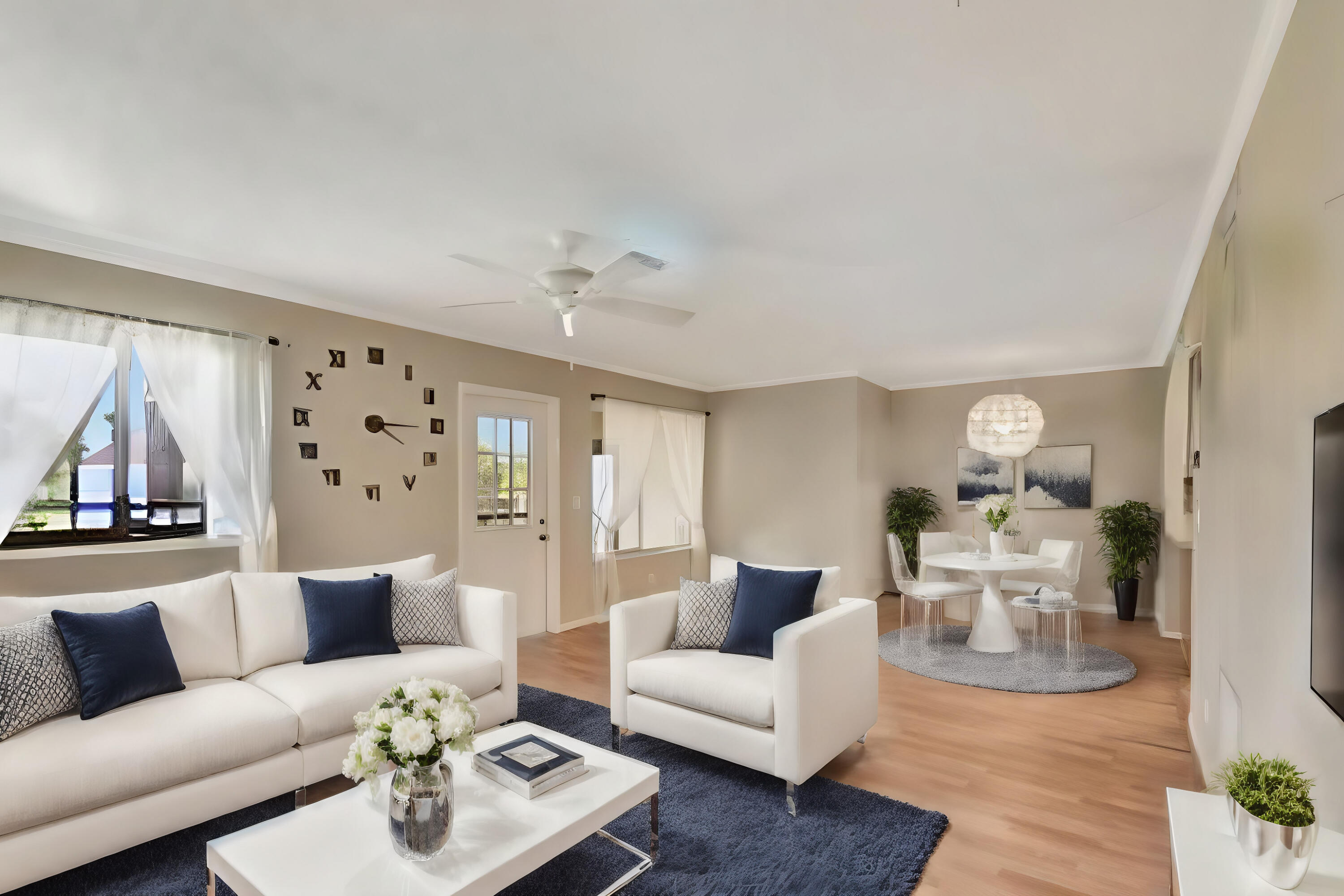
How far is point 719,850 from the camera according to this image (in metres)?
2.41

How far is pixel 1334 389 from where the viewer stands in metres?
1.28

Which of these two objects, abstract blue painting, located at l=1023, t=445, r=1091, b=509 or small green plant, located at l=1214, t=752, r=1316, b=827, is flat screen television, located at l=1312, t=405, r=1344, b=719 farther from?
abstract blue painting, located at l=1023, t=445, r=1091, b=509

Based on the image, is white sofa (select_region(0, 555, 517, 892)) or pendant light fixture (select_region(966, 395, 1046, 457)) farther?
pendant light fixture (select_region(966, 395, 1046, 457))

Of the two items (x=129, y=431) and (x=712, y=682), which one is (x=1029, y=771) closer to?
(x=712, y=682)

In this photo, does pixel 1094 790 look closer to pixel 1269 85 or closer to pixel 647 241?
pixel 1269 85

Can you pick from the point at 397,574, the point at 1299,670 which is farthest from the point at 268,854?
the point at 1299,670

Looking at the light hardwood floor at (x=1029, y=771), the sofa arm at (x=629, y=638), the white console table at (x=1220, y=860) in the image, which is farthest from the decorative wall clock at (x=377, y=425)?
the white console table at (x=1220, y=860)

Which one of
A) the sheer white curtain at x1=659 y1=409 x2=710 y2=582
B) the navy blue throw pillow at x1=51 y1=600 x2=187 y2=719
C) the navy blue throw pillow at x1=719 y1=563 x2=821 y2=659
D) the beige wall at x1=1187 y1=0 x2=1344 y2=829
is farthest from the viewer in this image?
the sheer white curtain at x1=659 y1=409 x2=710 y2=582

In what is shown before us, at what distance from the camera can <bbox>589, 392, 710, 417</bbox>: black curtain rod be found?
628 cm

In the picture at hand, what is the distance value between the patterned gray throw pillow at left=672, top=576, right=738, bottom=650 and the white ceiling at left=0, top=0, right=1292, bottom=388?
166 centimetres

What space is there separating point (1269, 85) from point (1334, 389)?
1.03 meters

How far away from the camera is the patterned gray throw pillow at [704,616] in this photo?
342cm

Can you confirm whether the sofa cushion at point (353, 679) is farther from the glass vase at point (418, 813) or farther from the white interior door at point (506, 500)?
the white interior door at point (506, 500)

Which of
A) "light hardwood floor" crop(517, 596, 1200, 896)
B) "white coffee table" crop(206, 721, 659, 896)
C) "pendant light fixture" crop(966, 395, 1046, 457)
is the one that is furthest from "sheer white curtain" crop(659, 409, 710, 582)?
"white coffee table" crop(206, 721, 659, 896)
